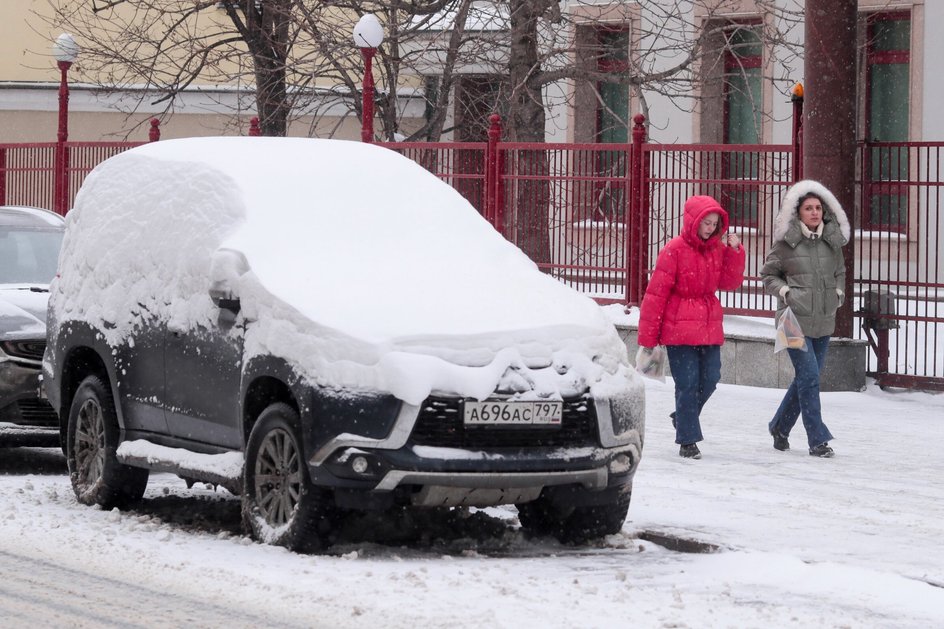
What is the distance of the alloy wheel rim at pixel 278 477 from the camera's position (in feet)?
26.6

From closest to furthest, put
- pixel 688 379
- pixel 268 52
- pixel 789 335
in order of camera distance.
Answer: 1. pixel 688 379
2. pixel 789 335
3. pixel 268 52

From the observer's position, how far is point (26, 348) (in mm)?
11234

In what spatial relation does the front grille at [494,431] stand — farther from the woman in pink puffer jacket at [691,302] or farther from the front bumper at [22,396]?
the front bumper at [22,396]

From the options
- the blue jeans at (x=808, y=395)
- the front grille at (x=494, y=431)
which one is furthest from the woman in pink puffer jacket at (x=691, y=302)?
the front grille at (x=494, y=431)

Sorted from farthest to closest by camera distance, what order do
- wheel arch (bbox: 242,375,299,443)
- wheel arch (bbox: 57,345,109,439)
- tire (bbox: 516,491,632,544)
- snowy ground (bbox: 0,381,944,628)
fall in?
wheel arch (bbox: 57,345,109,439) < tire (bbox: 516,491,632,544) < wheel arch (bbox: 242,375,299,443) < snowy ground (bbox: 0,381,944,628)

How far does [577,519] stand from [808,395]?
344 cm

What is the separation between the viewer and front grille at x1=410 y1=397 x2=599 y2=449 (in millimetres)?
7859

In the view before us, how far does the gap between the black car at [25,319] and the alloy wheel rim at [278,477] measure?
3.02m

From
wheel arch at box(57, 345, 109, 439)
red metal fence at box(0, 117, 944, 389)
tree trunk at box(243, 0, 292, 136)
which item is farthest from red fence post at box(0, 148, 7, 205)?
wheel arch at box(57, 345, 109, 439)

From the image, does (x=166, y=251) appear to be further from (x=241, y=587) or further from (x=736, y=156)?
(x=736, y=156)

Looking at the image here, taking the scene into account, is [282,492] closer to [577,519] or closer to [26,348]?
[577,519]

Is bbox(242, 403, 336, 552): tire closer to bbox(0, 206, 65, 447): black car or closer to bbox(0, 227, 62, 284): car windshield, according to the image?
bbox(0, 206, 65, 447): black car

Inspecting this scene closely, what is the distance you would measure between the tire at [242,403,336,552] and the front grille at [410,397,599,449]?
53 centimetres

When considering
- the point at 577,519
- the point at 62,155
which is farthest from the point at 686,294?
the point at 62,155
